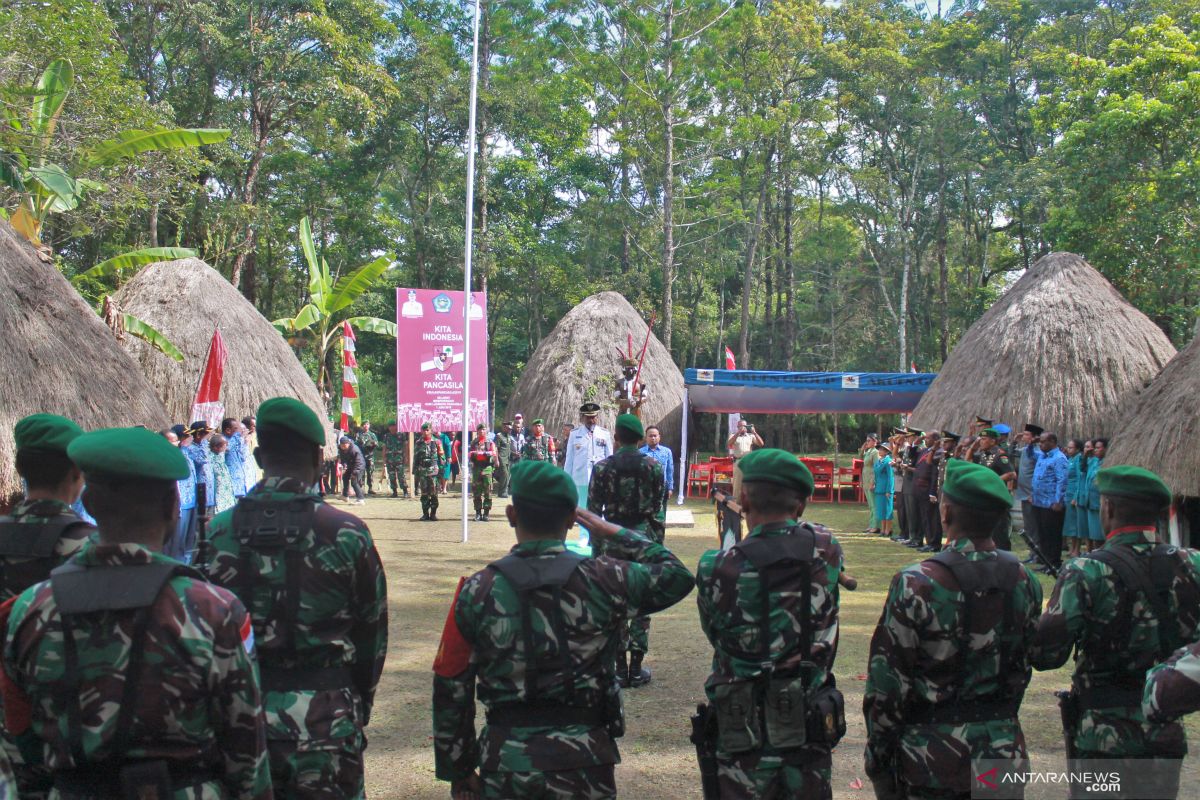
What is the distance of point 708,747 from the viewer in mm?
3561

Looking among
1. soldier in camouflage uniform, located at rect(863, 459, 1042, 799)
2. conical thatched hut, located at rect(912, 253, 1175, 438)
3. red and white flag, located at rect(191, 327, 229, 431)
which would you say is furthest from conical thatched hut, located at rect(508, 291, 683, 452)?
soldier in camouflage uniform, located at rect(863, 459, 1042, 799)

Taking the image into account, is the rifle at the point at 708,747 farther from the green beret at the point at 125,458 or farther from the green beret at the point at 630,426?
the green beret at the point at 630,426

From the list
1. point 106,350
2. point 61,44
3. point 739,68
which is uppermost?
point 739,68

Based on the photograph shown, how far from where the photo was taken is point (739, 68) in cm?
3434

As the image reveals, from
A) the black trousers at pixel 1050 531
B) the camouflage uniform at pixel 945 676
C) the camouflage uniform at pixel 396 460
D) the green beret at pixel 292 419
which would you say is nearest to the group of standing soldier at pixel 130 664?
the green beret at pixel 292 419

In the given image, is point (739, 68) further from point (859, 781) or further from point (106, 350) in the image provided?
point (859, 781)

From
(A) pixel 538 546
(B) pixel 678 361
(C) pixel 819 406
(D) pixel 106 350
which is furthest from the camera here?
(B) pixel 678 361

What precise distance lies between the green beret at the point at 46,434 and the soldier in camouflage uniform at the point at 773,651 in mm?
2498

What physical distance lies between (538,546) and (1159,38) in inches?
973

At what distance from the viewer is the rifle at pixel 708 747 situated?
3533 millimetres

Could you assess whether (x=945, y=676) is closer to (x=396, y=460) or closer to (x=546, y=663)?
(x=546, y=663)

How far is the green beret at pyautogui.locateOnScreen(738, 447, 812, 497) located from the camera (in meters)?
3.61

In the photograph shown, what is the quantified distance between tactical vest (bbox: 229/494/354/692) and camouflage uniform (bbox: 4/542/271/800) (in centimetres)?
68

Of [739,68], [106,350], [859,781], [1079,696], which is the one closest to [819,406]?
[739,68]
